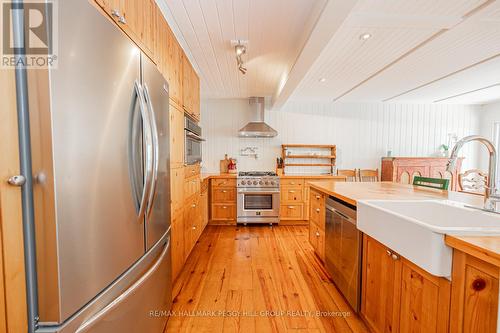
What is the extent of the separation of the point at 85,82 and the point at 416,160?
5.14 m

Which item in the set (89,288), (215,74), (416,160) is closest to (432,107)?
(416,160)

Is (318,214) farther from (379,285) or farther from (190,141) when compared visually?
(190,141)

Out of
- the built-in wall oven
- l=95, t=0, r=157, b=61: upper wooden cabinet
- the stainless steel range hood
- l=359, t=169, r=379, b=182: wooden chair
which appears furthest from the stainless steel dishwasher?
l=359, t=169, r=379, b=182: wooden chair

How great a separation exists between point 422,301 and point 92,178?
60.8 inches

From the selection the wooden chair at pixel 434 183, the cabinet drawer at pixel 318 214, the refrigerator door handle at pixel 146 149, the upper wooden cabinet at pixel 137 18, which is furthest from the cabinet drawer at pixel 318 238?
the upper wooden cabinet at pixel 137 18

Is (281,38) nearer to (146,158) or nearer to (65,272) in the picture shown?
(146,158)

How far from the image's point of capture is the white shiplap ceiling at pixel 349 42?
167 centimetres

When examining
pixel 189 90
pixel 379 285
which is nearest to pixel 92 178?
pixel 379 285

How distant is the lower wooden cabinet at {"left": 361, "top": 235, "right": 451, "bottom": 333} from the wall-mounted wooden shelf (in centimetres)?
309

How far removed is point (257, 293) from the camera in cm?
196

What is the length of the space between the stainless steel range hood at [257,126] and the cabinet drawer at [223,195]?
1163 mm

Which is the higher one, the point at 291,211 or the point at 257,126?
the point at 257,126

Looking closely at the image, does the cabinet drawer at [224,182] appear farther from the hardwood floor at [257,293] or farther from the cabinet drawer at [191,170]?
the hardwood floor at [257,293]

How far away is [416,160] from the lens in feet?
13.7
